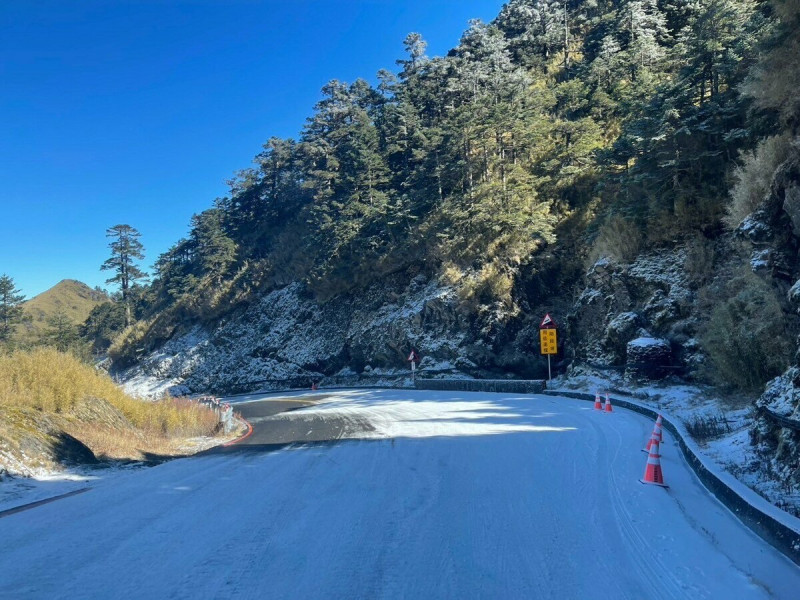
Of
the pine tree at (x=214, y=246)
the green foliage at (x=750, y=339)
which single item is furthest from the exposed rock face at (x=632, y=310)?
the pine tree at (x=214, y=246)

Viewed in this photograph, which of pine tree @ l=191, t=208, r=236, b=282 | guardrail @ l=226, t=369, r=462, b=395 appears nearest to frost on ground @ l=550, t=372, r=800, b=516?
guardrail @ l=226, t=369, r=462, b=395

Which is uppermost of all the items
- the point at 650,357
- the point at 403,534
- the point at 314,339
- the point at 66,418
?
the point at 314,339

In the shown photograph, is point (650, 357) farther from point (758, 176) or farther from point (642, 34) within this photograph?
point (642, 34)

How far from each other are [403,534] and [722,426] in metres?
7.75

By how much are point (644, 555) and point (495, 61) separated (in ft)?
157

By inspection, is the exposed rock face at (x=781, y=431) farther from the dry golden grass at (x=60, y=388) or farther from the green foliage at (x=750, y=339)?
the dry golden grass at (x=60, y=388)

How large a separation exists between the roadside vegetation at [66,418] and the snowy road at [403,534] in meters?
1.89

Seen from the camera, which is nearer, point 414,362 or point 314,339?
point 414,362

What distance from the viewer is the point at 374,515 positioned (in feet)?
18.4

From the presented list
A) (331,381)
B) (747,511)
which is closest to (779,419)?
(747,511)

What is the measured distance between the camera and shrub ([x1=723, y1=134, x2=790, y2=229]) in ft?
37.7

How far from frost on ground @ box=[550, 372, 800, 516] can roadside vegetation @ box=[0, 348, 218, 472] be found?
11197 mm

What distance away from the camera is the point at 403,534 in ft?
16.4

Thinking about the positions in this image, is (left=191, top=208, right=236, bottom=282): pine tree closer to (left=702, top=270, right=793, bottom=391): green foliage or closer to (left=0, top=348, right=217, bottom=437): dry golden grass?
(left=0, top=348, right=217, bottom=437): dry golden grass
